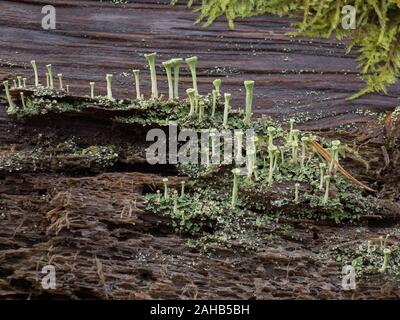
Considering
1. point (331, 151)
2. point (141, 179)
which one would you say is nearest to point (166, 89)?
point (141, 179)

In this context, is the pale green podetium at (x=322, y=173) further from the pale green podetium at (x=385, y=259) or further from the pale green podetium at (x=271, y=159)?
the pale green podetium at (x=385, y=259)

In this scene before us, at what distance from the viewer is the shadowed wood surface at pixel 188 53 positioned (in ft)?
11.7

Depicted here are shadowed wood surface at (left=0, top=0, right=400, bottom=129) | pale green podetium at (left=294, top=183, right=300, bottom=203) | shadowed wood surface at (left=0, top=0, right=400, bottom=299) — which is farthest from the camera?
shadowed wood surface at (left=0, top=0, right=400, bottom=129)

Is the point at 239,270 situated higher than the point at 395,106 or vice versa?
the point at 395,106

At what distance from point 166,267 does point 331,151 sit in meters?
1.04

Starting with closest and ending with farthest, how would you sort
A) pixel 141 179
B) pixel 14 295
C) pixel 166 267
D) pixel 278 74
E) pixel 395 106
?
1. pixel 14 295
2. pixel 166 267
3. pixel 141 179
4. pixel 395 106
5. pixel 278 74

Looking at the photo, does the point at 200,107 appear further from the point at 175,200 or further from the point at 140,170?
the point at 175,200

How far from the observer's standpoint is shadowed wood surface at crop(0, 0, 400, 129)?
356cm

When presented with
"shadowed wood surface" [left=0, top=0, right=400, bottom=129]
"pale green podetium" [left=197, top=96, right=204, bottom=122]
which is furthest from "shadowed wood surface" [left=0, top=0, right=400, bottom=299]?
"pale green podetium" [left=197, top=96, right=204, bottom=122]

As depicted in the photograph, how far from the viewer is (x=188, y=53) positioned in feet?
12.6

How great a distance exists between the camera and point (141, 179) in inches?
118

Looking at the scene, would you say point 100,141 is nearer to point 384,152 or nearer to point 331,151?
point 331,151

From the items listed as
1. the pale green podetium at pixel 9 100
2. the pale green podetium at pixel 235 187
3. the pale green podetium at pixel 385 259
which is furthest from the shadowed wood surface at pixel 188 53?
the pale green podetium at pixel 385 259

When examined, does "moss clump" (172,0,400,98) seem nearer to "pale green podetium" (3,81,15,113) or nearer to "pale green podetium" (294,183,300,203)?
"pale green podetium" (294,183,300,203)
